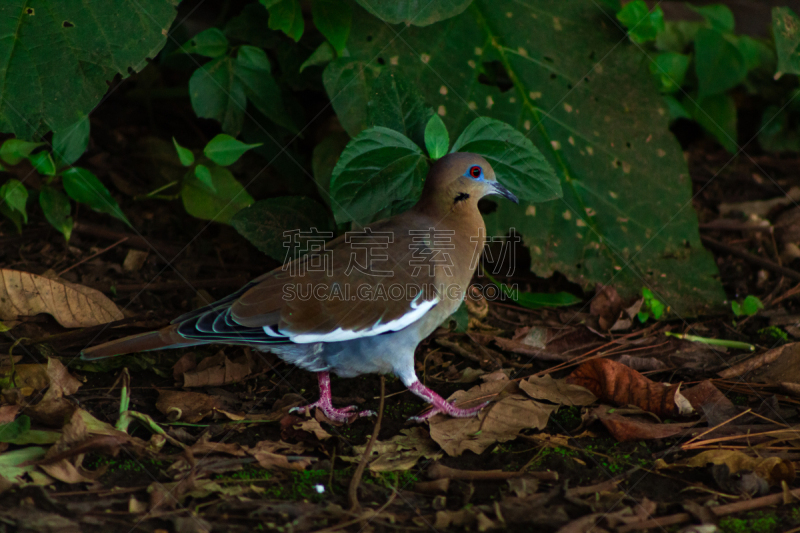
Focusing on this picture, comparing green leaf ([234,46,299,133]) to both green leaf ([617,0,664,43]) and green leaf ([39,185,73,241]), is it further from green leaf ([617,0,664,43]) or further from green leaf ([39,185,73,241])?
green leaf ([617,0,664,43])

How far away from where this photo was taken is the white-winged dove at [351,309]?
109 inches

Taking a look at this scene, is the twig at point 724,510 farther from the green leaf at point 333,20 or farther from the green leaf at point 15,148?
the green leaf at point 15,148

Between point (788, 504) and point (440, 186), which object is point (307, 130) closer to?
point (440, 186)

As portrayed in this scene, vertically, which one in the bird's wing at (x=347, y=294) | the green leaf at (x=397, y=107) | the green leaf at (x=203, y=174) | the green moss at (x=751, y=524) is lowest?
the green moss at (x=751, y=524)

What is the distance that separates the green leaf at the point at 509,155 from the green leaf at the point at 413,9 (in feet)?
1.99

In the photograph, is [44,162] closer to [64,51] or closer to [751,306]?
[64,51]

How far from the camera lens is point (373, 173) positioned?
10.3 ft

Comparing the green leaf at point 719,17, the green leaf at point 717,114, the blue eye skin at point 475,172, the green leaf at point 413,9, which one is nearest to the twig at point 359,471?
the blue eye skin at point 475,172

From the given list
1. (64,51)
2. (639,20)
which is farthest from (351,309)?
(639,20)

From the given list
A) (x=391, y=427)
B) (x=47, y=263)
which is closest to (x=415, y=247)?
(x=391, y=427)

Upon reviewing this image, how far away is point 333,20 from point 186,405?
2.06 meters

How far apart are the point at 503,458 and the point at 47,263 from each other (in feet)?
8.60

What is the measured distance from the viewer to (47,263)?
3.60 m

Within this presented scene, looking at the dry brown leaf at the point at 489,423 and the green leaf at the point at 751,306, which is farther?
the green leaf at the point at 751,306
